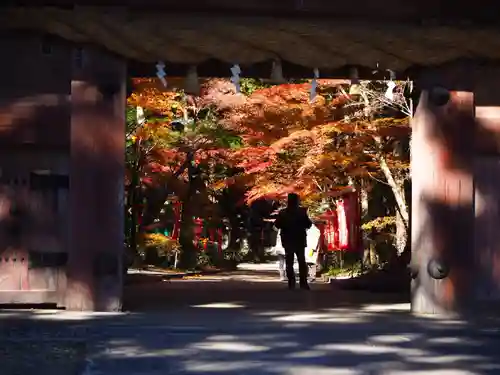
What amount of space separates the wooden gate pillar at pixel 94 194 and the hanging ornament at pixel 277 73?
2.09 meters

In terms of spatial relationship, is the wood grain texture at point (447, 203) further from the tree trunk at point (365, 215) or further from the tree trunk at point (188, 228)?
the tree trunk at point (188, 228)

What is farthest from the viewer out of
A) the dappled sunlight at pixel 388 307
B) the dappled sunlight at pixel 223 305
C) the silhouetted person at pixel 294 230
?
the silhouetted person at pixel 294 230

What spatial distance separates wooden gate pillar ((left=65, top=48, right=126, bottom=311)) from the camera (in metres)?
10.4

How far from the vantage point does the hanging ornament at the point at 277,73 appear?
1079 cm

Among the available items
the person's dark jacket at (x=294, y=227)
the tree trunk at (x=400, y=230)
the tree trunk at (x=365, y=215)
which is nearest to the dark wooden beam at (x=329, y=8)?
the person's dark jacket at (x=294, y=227)

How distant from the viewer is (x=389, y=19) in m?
11.0

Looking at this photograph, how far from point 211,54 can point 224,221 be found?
27423 millimetres

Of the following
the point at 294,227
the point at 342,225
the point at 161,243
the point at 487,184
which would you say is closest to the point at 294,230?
the point at 294,227

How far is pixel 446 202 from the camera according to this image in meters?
10.7

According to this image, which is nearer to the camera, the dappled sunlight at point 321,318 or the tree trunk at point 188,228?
the dappled sunlight at point 321,318

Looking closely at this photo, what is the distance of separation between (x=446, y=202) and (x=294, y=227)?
16.2 feet

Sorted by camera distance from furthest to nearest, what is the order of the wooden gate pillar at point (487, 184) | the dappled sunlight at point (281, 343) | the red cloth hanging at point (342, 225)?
the red cloth hanging at point (342, 225), the wooden gate pillar at point (487, 184), the dappled sunlight at point (281, 343)

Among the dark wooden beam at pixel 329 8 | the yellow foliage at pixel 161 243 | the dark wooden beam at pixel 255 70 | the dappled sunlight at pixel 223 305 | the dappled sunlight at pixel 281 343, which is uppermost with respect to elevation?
the dark wooden beam at pixel 329 8

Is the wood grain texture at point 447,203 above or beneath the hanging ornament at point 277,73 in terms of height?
beneath
